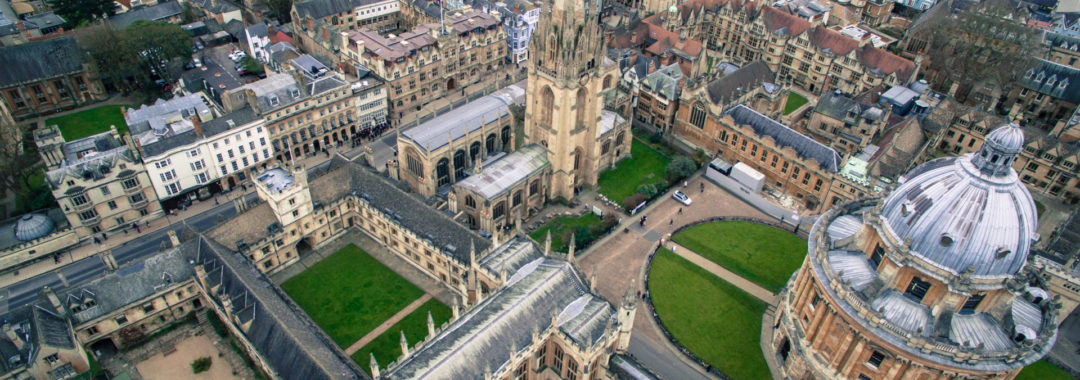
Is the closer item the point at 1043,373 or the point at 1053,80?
the point at 1043,373

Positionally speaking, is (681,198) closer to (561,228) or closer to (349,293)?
(561,228)

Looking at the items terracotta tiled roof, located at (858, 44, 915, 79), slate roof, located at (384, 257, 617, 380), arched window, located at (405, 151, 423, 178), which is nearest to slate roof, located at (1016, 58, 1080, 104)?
terracotta tiled roof, located at (858, 44, 915, 79)

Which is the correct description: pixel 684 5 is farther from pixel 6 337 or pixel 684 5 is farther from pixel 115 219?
pixel 6 337

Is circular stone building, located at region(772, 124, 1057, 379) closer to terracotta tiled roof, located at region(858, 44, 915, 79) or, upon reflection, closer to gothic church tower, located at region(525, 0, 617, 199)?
gothic church tower, located at region(525, 0, 617, 199)

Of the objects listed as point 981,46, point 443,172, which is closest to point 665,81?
point 443,172

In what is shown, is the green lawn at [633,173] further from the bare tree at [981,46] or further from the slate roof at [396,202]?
the bare tree at [981,46]

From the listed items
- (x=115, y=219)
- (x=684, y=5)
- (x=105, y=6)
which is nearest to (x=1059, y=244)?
(x=684, y=5)
